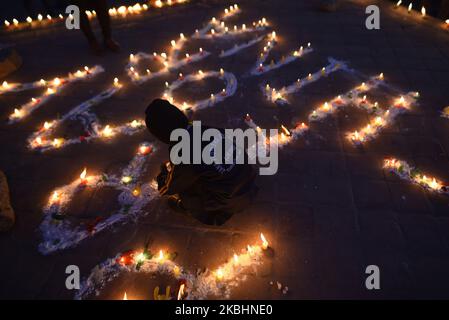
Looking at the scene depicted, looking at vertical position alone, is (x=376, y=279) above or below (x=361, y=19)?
below

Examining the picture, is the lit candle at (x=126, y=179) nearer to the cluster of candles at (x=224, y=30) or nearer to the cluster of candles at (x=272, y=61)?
the cluster of candles at (x=272, y=61)

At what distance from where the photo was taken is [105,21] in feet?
22.8

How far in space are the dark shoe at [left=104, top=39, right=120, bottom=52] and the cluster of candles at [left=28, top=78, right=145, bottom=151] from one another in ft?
6.86

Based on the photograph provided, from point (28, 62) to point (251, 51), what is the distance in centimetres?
515

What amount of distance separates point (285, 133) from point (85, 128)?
3429 mm

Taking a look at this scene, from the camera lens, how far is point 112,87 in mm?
6340

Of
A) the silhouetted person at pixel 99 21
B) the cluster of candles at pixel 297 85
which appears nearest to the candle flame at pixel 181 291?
the cluster of candles at pixel 297 85

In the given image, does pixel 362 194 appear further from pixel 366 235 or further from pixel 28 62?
pixel 28 62

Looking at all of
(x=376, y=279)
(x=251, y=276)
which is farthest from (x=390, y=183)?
(x=251, y=276)

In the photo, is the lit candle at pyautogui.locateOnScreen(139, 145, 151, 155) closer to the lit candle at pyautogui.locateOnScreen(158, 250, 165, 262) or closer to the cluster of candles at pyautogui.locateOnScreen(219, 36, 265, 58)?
the lit candle at pyautogui.locateOnScreen(158, 250, 165, 262)

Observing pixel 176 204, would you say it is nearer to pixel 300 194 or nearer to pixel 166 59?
pixel 300 194

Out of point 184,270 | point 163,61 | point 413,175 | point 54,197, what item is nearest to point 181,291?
point 184,270

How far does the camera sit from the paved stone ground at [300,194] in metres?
3.47

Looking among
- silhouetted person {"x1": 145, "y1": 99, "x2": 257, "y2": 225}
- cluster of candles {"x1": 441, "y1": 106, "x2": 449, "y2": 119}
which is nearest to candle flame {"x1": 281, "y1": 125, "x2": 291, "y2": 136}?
silhouetted person {"x1": 145, "y1": 99, "x2": 257, "y2": 225}
